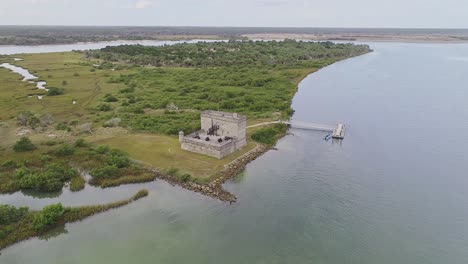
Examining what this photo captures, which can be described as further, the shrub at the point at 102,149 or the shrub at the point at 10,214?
the shrub at the point at 102,149

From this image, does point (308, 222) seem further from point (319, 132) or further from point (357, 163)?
point (319, 132)

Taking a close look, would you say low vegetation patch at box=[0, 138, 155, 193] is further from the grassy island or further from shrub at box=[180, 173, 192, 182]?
shrub at box=[180, 173, 192, 182]

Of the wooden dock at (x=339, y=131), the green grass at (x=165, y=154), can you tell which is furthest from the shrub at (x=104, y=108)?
the wooden dock at (x=339, y=131)

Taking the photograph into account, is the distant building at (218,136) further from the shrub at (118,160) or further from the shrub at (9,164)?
the shrub at (9,164)

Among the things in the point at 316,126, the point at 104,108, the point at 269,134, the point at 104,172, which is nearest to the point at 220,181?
the point at 104,172

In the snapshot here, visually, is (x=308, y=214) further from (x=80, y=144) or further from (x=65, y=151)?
(x=80, y=144)

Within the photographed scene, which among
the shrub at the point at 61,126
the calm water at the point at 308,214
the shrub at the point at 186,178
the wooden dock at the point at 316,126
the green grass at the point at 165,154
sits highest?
the shrub at the point at 61,126
